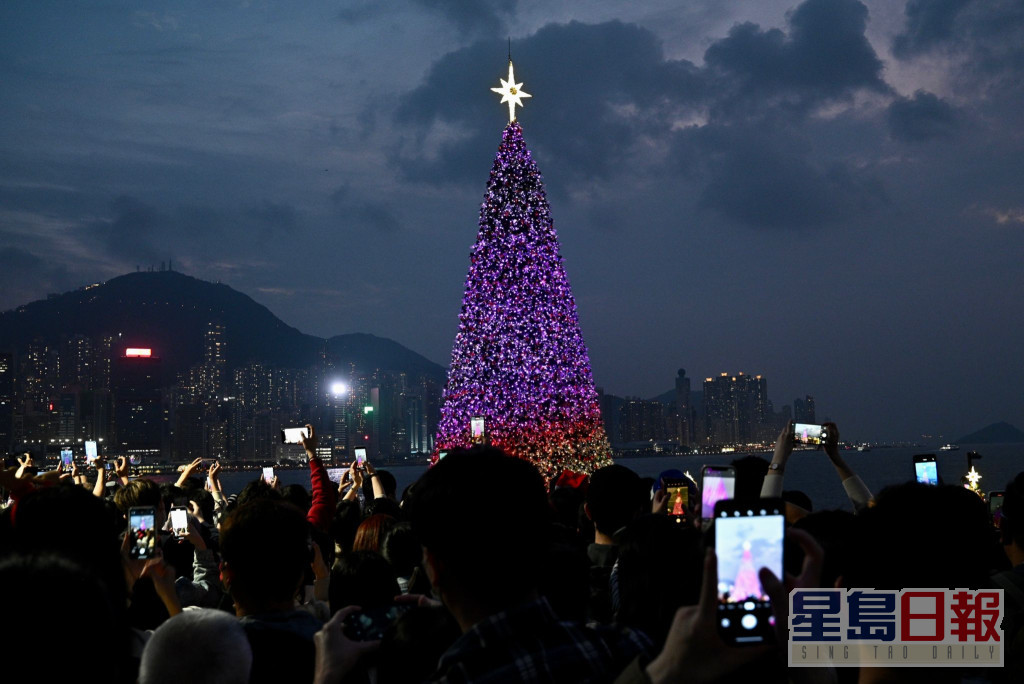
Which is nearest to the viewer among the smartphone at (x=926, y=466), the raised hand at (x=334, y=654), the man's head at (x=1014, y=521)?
the raised hand at (x=334, y=654)

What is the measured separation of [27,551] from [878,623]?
2.04 m

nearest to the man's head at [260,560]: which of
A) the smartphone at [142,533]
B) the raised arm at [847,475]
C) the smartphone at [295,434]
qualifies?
the smartphone at [142,533]

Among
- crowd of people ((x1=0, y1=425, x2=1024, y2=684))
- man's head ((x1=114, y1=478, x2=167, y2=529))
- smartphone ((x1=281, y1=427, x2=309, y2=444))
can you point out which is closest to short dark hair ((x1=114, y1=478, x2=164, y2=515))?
man's head ((x1=114, y1=478, x2=167, y2=529))

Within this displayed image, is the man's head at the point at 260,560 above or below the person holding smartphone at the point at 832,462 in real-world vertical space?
below

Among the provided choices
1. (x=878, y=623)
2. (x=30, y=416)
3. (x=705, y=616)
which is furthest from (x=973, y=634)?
(x=30, y=416)

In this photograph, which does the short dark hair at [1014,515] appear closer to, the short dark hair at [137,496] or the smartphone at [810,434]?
the smartphone at [810,434]

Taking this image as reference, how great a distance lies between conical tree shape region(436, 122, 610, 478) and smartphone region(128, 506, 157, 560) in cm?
1847

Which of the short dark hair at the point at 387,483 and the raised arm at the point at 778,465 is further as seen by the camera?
the short dark hair at the point at 387,483

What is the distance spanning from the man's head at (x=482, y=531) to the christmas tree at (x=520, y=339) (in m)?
20.8

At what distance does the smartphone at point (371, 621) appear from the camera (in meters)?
3.25

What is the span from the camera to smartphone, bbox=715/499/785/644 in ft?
5.08

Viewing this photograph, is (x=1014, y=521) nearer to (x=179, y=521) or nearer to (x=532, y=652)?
(x=532, y=652)

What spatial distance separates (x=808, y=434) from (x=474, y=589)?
3214 millimetres

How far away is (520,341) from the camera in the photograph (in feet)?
76.2
